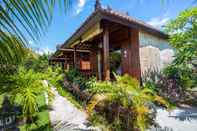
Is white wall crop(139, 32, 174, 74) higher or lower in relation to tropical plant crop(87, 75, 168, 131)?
higher

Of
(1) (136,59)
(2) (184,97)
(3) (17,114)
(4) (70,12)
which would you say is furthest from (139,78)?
(4) (70,12)

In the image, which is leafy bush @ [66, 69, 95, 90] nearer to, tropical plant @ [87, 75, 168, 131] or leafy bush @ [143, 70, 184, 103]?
leafy bush @ [143, 70, 184, 103]

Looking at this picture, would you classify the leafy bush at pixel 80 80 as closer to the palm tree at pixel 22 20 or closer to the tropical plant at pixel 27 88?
the tropical plant at pixel 27 88

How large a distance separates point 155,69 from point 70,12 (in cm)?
1298

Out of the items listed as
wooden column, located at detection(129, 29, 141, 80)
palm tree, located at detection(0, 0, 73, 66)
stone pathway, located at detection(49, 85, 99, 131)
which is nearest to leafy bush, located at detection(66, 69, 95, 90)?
stone pathway, located at detection(49, 85, 99, 131)

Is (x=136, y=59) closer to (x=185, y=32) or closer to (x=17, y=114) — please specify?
(x=185, y=32)

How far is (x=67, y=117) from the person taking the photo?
32.7 ft

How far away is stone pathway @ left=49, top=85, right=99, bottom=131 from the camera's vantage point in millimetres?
8586

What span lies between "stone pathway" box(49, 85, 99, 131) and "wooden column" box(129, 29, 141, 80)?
13.0 feet

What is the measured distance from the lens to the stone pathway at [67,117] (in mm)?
8586

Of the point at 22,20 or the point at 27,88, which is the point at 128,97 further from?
the point at 22,20

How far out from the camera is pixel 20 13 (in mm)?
792

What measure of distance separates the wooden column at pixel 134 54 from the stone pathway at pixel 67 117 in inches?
156

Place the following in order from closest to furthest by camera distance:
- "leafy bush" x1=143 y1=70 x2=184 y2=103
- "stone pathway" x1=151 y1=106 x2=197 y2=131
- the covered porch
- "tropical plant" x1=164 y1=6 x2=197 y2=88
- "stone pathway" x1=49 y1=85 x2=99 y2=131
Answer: "stone pathway" x1=151 y1=106 x2=197 y2=131 → "stone pathway" x1=49 y1=85 x2=99 y2=131 → "tropical plant" x1=164 y1=6 x2=197 y2=88 → "leafy bush" x1=143 y1=70 x2=184 y2=103 → the covered porch
